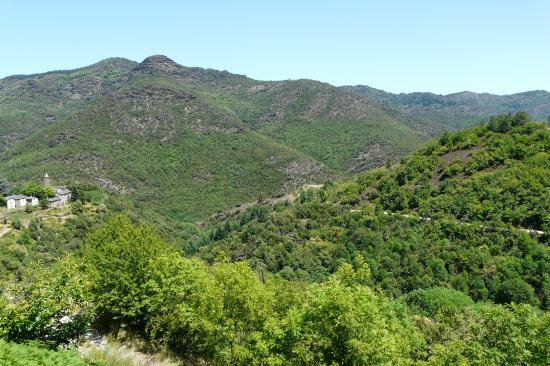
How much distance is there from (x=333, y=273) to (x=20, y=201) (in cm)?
6093

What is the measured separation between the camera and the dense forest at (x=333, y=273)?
607 inches

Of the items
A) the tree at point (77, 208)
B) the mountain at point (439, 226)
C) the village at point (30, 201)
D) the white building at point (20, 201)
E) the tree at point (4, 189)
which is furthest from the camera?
the tree at point (4, 189)

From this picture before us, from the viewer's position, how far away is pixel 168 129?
554 feet

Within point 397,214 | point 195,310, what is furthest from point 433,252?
point 195,310

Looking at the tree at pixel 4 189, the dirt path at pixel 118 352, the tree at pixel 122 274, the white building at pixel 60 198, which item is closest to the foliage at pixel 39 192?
the white building at pixel 60 198

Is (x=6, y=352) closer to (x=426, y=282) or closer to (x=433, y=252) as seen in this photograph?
(x=426, y=282)

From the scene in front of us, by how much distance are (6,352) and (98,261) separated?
11213 millimetres

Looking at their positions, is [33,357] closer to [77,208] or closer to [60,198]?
[77,208]

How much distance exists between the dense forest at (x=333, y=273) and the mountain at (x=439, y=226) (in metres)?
0.28

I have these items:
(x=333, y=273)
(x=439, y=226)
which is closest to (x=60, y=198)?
(x=333, y=273)

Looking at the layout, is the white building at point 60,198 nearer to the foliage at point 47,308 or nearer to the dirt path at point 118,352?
the dirt path at point 118,352

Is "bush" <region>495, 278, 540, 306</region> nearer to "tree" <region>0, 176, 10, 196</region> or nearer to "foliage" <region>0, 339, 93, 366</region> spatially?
"foliage" <region>0, 339, 93, 366</region>

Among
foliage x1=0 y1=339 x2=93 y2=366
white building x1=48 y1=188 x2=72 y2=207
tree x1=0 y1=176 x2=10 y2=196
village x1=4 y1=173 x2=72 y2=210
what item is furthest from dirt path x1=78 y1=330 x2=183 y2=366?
tree x1=0 y1=176 x2=10 y2=196

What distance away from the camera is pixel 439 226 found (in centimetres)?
6444
